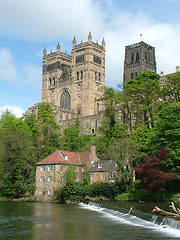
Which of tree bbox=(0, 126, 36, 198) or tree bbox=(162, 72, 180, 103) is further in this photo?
tree bbox=(162, 72, 180, 103)

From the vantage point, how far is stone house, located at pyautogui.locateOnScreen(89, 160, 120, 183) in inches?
1852

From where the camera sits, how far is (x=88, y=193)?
44.0 meters

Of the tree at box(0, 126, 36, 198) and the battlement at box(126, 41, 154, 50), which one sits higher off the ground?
the battlement at box(126, 41, 154, 50)

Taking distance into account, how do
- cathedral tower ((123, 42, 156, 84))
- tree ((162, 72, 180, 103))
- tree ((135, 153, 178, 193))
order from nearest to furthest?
tree ((135, 153, 178, 193)), tree ((162, 72, 180, 103)), cathedral tower ((123, 42, 156, 84))

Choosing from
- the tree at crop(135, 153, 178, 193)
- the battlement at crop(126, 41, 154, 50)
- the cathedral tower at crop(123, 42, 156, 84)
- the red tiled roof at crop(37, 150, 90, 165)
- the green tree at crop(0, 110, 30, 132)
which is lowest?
the tree at crop(135, 153, 178, 193)

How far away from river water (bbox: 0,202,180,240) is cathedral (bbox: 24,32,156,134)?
65.2 meters

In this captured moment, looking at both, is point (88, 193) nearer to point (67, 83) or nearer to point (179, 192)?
point (179, 192)

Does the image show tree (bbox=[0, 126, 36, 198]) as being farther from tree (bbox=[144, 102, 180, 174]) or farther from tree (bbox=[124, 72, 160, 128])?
tree (bbox=[144, 102, 180, 174])

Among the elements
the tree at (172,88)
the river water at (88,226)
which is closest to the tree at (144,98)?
the tree at (172,88)

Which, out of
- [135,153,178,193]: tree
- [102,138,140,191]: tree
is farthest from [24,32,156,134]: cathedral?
[135,153,178,193]: tree

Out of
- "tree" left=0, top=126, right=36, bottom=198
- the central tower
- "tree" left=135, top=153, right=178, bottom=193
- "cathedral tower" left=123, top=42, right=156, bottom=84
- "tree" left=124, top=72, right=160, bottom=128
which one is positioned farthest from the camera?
"cathedral tower" left=123, top=42, right=156, bottom=84

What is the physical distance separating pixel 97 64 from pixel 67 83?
1218cm

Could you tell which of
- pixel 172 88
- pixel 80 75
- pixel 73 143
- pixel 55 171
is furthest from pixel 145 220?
pixel 80 75

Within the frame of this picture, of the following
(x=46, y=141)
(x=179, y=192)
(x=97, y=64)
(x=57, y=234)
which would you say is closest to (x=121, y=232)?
(x=57, y=234)
